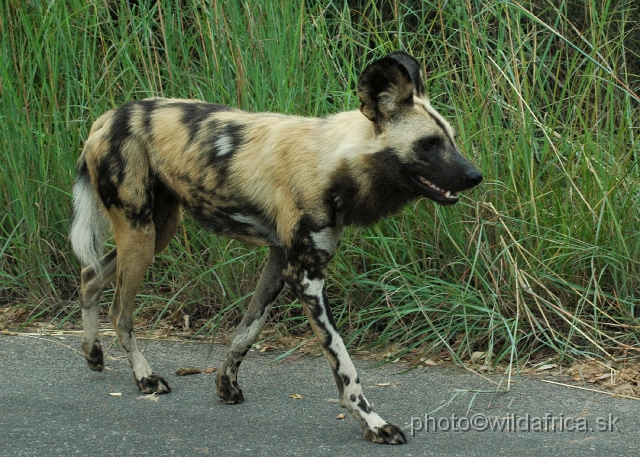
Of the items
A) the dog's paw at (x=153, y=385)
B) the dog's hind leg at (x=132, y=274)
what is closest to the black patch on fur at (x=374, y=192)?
the dog's hind leg at (x=132, y=274)

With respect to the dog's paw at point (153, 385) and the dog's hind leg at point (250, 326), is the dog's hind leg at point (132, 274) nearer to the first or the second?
the dog's paw at point (153, 385)

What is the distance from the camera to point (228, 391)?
370cm

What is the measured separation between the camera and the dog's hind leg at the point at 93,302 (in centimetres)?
413

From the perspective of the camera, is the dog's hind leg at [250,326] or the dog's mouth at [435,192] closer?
the dog's mouth at [435,192]

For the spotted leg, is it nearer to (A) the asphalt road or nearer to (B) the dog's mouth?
(A) the asphalt road

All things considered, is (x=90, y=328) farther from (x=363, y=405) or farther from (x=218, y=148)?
(x=363, y=405)

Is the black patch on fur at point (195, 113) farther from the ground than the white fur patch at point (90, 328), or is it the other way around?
the black patch on fur at point (195, 113)

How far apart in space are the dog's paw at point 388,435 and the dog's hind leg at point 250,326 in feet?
2.32

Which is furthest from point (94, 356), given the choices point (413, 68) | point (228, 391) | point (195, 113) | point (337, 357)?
point (413, 68)

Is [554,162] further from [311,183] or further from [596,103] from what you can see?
[311,183]

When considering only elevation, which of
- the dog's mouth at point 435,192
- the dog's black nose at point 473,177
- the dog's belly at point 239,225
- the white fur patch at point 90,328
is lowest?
the white fur patch at point 90,328

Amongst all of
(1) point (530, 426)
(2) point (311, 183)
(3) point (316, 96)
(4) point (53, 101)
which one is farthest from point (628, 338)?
(4) point (53, 101)

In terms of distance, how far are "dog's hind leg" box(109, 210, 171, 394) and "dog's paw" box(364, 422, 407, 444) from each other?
1.03 meters

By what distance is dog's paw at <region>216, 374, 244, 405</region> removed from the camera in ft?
12.1
